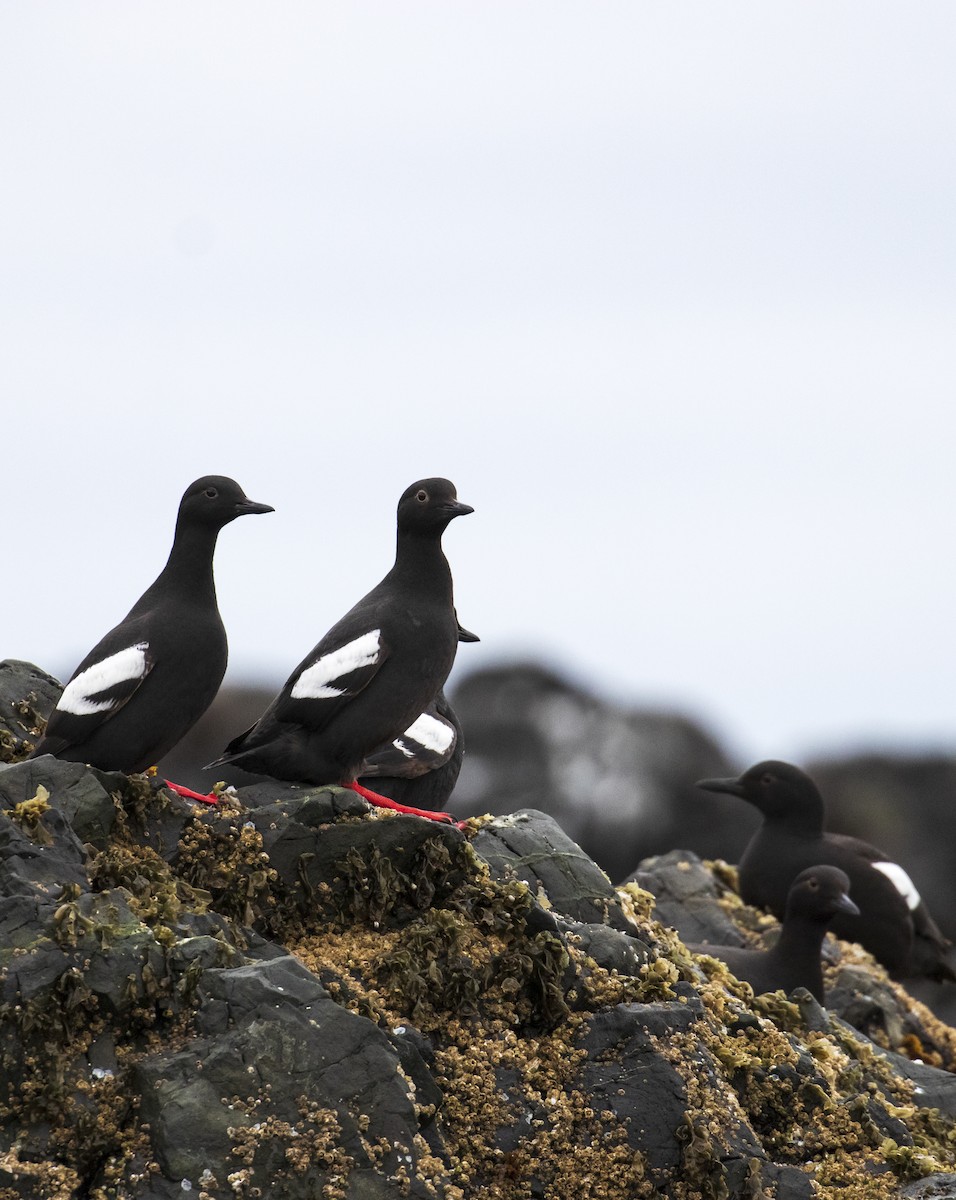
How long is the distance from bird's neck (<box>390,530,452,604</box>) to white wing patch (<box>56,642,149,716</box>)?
Result: 5.02ft

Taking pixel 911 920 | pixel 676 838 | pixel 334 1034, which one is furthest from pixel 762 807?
pixel 334 1034

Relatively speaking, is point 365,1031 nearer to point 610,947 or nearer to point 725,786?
point 610,947

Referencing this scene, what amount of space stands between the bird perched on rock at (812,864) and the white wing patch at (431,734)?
4893mm

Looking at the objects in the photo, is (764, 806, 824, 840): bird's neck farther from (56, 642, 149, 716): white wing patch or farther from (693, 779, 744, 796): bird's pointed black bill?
(56, 642, 149, 716): white wing patch

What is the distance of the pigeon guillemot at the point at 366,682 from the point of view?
809 centimetres

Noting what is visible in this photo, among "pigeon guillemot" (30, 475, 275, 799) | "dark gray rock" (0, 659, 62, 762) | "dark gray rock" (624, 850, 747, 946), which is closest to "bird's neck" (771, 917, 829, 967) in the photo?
"dark gray rock" (624, 850, 747, 946)

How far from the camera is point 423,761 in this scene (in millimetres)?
9430

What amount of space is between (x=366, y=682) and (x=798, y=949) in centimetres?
429

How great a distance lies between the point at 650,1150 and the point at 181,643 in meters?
3.23

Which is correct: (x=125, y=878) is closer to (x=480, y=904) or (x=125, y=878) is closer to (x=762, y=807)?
(x=480, y=904)

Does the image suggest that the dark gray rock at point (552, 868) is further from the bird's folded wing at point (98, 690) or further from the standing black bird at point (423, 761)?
the bird's folded wing at point (98, 690)

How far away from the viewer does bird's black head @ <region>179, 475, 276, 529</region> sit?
820cm

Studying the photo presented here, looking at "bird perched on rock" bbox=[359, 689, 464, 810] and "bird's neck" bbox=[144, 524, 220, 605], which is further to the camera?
"bird perched on rock" bbox=[359, 689, 464, 810]

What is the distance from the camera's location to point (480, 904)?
286 inches
